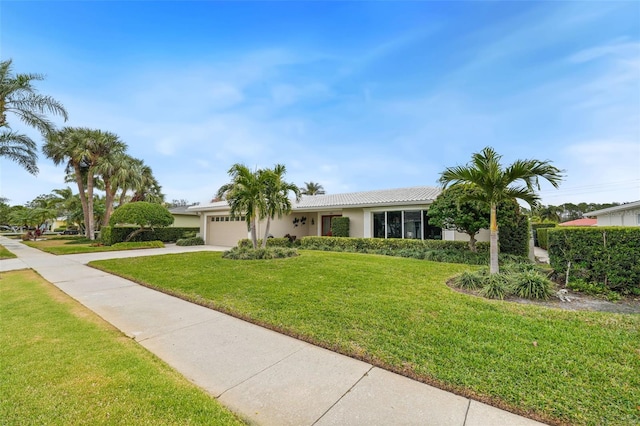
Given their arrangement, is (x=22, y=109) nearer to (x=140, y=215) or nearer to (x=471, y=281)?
(x=140, y=215)

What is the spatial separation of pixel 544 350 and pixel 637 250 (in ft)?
13.5

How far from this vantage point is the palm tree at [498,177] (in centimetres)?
619

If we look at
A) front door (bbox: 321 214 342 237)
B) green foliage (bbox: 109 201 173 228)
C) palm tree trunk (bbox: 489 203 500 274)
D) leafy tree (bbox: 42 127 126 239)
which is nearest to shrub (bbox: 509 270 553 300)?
palm tree trunk (bbox: 489 203 500 274)

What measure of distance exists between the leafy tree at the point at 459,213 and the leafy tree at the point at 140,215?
60.0 ft

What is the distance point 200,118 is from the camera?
13.3 metres

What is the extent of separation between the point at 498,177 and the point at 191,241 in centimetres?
1972

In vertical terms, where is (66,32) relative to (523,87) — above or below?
above

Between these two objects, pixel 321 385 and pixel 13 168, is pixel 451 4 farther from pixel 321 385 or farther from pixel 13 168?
pixel 13 168

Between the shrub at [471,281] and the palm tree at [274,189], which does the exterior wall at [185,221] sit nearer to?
the palm tree at [274,189]

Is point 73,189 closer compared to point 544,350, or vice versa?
point 544,350

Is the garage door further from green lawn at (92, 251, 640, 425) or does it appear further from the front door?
green lawn at (92, 251, 640, 425)

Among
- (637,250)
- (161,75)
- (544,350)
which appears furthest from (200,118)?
(637,250)

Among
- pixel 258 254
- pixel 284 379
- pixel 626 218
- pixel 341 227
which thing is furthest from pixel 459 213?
pixel 626 218

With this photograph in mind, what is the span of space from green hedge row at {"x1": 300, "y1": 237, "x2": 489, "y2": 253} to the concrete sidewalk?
9.85 m
